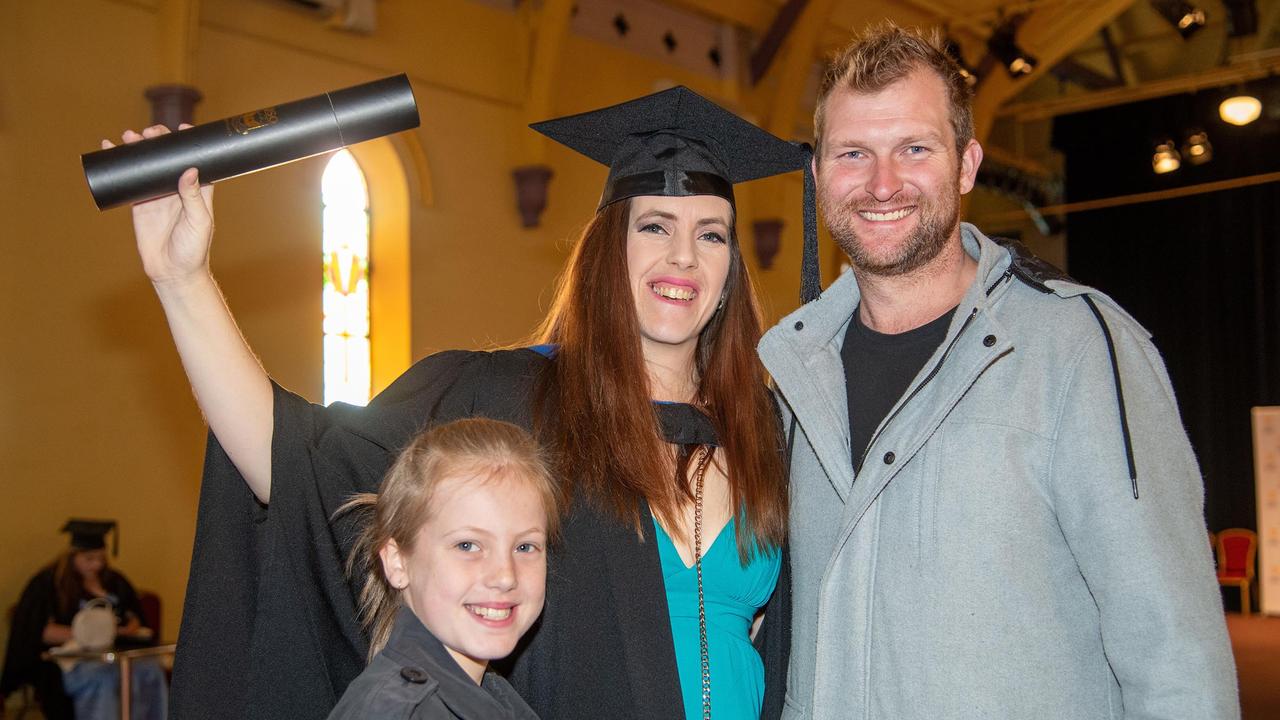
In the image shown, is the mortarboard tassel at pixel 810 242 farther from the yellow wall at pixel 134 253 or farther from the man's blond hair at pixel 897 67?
the yellow wall at pixel 134 253

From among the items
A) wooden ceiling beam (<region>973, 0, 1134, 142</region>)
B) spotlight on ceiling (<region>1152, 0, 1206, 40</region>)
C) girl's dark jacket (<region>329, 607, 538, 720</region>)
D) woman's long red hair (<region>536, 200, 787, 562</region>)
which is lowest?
girl's dark jacket (<region>329, 607, 538, 720</region>)

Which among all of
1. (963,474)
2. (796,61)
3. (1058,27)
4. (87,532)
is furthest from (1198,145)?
(963,474)

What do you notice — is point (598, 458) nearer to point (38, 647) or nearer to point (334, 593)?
point (334, 593)

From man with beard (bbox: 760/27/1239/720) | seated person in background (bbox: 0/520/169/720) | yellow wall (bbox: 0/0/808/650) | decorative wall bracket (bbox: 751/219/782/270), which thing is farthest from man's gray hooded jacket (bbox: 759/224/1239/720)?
decorative wall bracket (bbox: 751/219/782/270)

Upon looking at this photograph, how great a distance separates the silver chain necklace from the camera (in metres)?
2.35

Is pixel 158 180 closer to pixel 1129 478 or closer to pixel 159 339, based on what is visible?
pixel 1129 478

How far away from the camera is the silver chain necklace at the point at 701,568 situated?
235cm

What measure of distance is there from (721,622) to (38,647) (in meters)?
5.32

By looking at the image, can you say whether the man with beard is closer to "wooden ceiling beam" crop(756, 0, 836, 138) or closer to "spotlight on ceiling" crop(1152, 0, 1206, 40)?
"wooden ceiling beam" crop(756, 0, 836, 138)

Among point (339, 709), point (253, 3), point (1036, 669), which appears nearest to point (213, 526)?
point (339, 709)

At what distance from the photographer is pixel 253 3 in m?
7.84

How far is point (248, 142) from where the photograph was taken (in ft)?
6.64

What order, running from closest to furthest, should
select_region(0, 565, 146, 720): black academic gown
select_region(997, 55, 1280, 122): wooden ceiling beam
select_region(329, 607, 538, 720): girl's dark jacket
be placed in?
select_region(329, 607, 538, 720): girl's dark jacket
select_region(0, 565, 146, 720): black academic gown
select_region(997, 55, 1280, 122): wooden ceiling beam

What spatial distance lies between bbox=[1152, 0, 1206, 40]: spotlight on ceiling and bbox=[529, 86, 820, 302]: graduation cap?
983 centimetres
